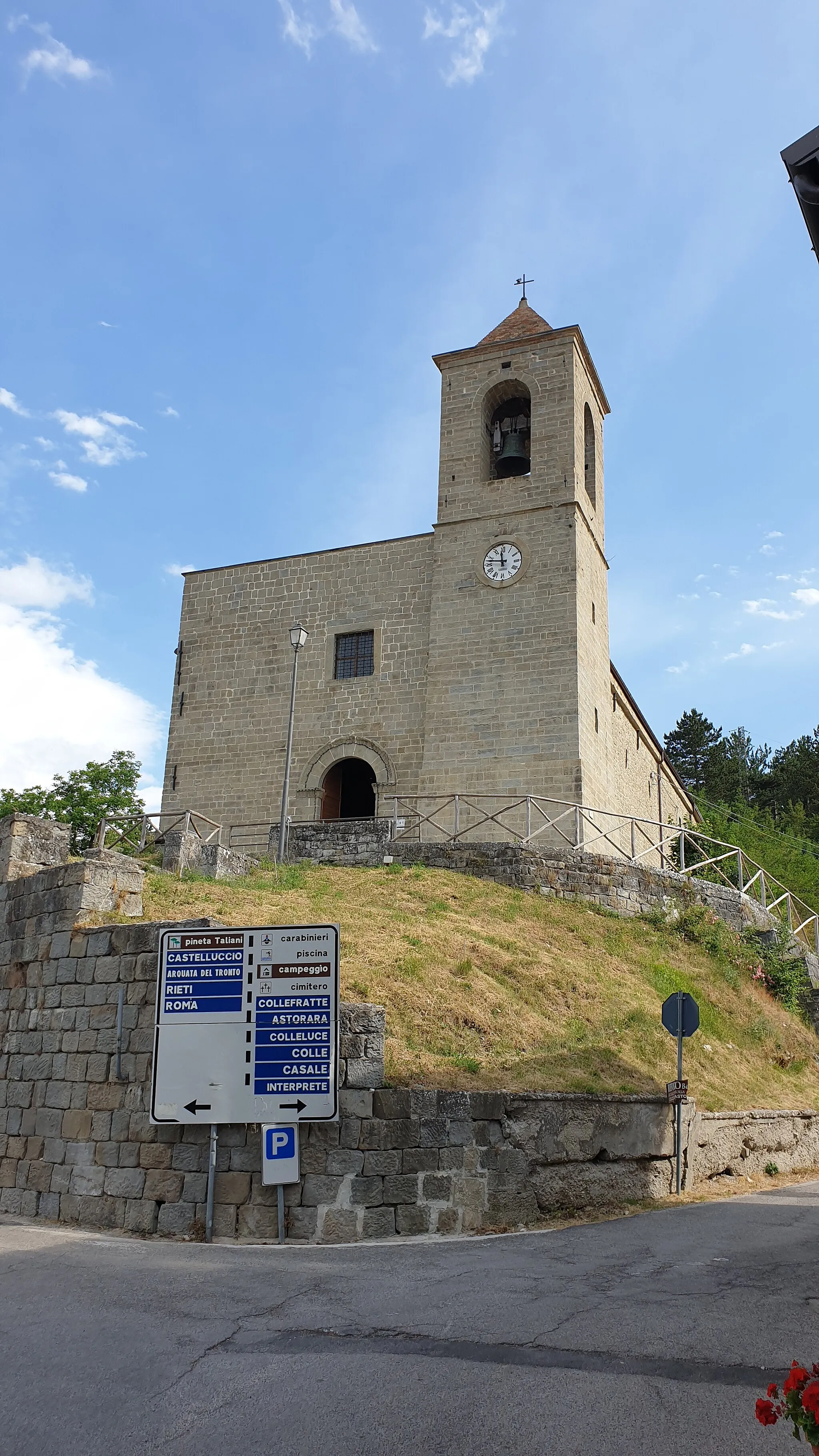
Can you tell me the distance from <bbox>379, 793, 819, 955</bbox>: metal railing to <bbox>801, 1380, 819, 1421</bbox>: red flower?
49.3ft

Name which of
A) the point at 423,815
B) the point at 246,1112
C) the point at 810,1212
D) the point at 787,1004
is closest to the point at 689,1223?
the point at 810,1212

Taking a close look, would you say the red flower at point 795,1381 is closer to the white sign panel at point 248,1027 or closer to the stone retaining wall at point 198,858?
the white sign panel at point 248,1027

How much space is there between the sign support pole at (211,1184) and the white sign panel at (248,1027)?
5.8 inches

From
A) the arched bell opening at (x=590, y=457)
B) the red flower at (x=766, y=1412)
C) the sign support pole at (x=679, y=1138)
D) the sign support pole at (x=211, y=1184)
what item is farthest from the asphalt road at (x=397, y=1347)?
the arched bell opening at (x=590, y=457)

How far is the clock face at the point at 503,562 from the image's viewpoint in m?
22.8

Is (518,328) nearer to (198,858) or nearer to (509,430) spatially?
(509,430)

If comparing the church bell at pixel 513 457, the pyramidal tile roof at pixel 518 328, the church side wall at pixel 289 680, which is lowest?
the church side wall at pixel 289 680

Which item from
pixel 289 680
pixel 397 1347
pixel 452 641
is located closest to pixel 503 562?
pixel 452 641

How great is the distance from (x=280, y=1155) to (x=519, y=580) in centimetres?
1589

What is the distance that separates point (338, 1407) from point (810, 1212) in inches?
265

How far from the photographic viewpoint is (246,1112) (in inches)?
338

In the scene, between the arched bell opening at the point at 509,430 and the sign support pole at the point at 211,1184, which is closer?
the sign support pole at the point at 211,1184

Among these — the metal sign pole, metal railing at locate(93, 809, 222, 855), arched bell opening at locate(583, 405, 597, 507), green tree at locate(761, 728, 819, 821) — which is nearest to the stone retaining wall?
metal railing at locate(93, 809, 222, 855)

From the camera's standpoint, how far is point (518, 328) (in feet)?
83.6
